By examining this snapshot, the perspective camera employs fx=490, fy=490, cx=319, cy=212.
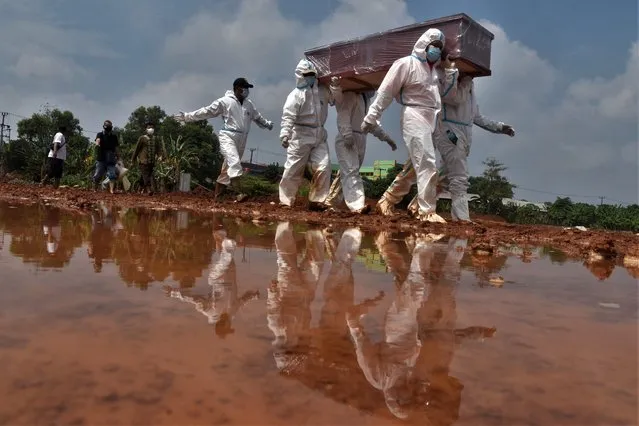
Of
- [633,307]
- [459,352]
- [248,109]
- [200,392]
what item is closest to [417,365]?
[459,352]

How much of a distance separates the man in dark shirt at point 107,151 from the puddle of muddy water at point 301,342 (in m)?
7.83

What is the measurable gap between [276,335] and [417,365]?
0.32 m

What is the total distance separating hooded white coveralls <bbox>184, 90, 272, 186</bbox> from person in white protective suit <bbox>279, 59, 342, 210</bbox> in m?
1.15

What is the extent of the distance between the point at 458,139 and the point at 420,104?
746mm

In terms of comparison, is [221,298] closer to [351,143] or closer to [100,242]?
[100,242]

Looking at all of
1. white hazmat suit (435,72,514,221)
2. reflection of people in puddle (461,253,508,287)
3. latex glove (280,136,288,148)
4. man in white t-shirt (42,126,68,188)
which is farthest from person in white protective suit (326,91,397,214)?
man in white t-shirt (42,126,68,188)

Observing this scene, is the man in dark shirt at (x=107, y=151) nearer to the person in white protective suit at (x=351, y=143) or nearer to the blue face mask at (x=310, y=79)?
the blue face mask at (x=310, y=79)

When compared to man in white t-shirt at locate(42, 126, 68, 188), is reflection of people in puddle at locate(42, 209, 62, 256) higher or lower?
lower

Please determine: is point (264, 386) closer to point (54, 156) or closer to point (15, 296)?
point (15, 296)

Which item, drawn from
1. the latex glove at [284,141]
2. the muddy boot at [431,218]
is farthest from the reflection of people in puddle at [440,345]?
the latex glove at [284,141]

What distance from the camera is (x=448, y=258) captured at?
8.15 ft

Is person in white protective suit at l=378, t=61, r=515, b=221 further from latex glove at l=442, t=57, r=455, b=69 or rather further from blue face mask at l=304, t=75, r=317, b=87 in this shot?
blue face mask at l=304, t=75, r=317, b=87

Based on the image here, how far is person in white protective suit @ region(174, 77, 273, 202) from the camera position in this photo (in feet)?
23.2

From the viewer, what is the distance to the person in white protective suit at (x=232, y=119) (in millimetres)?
7066
